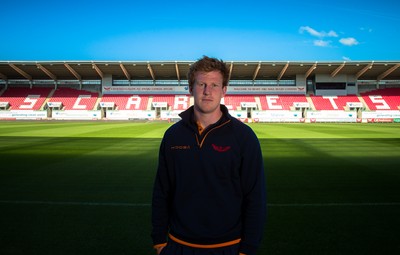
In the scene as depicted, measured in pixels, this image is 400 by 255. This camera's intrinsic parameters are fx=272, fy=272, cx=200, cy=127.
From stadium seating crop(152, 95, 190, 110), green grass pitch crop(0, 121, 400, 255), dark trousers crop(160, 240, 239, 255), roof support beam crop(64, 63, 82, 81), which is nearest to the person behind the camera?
dark trousers crop(160, 240, 239, 255)

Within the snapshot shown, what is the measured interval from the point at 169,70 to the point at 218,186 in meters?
48.9

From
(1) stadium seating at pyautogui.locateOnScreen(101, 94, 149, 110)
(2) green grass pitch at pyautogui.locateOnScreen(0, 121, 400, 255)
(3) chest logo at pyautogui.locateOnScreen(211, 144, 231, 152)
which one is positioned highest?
(1) stadium seating at pyautogui.locateOnScreen(101, 94, 149, 110)

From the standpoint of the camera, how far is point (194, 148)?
79.4 inches

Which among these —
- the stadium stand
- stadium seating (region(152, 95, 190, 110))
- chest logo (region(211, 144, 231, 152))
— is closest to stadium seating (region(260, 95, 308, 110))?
the stadium stand

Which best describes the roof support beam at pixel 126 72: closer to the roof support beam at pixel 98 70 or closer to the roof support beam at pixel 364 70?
the roof support beam at pixel 98 70

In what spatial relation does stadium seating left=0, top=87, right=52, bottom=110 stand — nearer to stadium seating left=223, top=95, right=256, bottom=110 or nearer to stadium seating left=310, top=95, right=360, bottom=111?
stadium seating left=223, top=95, right=256, bottom=110

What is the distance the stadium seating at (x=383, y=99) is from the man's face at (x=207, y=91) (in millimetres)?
52710

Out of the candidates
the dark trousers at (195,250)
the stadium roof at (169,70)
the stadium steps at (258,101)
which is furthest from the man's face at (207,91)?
the stadium steps at (258,101)

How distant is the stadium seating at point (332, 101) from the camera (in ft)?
155

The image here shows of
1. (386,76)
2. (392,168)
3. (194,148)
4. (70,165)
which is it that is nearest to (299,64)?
(386,76)

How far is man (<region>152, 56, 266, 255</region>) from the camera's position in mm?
1979

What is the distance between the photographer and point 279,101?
163 feet

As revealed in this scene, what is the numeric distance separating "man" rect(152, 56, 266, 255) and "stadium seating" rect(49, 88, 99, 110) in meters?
49.9

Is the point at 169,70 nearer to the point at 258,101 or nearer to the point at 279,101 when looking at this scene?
the point at 258,101
